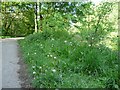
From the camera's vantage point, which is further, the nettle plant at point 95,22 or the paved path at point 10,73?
the nettle plant at point 95,22

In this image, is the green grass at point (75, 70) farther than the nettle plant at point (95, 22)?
No

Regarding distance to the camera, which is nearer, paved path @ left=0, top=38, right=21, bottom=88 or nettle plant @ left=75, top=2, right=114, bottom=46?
paved path @ left=0, top=38, right=21, bottom=88

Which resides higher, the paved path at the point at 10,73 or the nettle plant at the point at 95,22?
the nettle plant at the point at 95,22

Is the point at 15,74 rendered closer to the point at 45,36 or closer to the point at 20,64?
the point at 20,64

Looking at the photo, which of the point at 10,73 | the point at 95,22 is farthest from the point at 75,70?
the point at 95,22

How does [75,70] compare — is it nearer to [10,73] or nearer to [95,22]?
[10,73]

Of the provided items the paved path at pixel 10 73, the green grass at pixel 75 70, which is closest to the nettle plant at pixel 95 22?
the green grass at pixel 75 70

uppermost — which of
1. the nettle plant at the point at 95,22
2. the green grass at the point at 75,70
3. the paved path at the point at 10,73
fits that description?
the nettle plant at the point at 95,22

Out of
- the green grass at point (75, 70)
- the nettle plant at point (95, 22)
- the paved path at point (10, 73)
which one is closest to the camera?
the green grass at point (75, 70)

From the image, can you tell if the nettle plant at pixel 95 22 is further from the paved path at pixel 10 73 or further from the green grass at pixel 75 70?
the paved path at pixel 10 73

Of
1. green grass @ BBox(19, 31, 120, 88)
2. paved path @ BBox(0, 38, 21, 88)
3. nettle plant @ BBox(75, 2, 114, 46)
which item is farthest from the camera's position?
nettle plant @ BBox(75, 2, 114, 46)

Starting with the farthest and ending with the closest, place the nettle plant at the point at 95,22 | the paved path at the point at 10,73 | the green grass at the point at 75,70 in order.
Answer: the nettle plant at the point at 95,22 → the paved path at the point at 10,73 → the green grass at the point at 75,70

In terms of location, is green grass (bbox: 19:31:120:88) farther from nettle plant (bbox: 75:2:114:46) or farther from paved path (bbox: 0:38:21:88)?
nettle plant (bbox: 75:2:114:46)

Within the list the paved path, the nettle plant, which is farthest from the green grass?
the nettle plant
